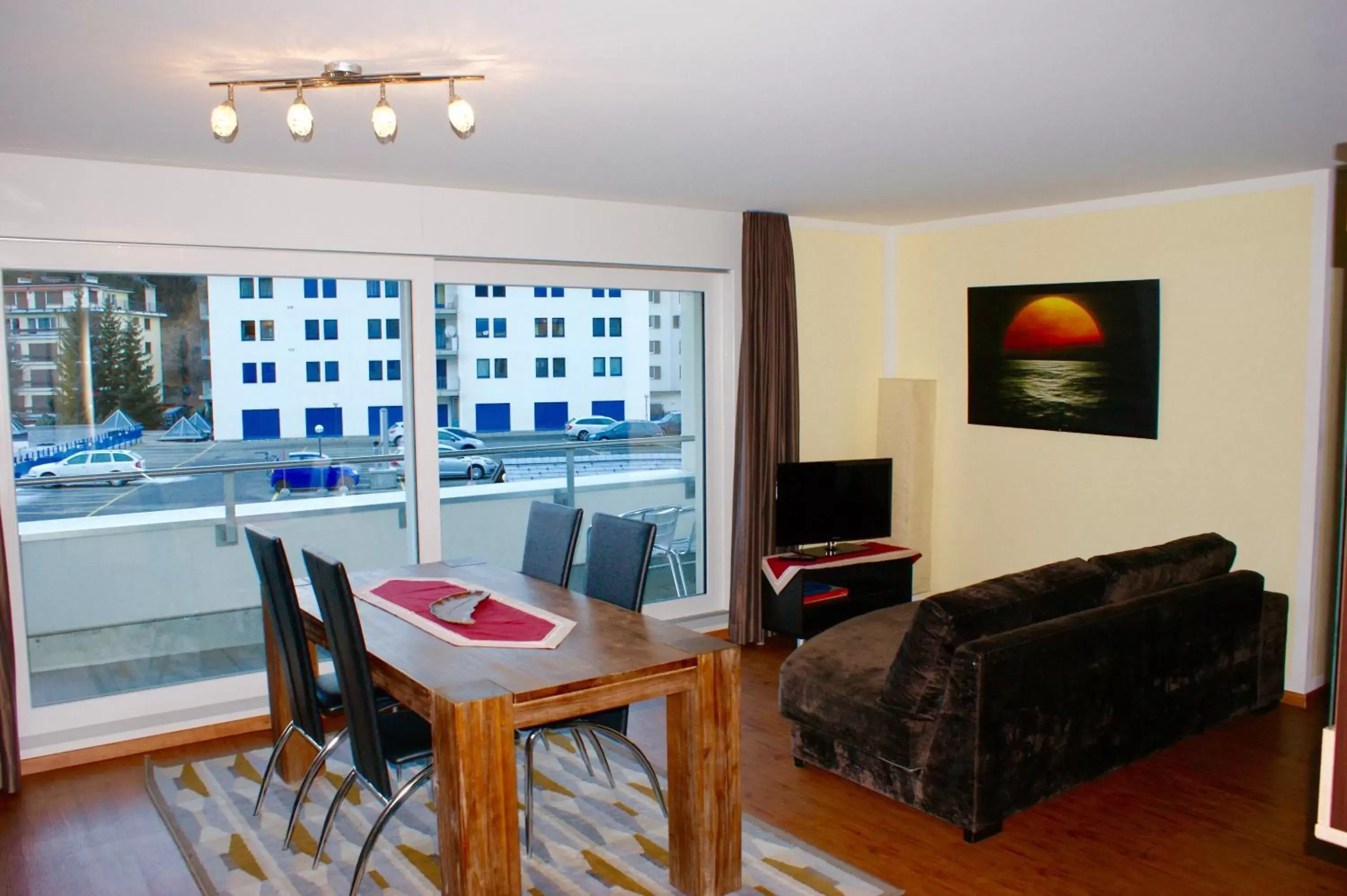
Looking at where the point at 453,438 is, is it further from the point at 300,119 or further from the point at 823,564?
the point at 300,119

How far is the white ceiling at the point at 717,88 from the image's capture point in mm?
2484

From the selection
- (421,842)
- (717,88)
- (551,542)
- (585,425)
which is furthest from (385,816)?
(585,425)

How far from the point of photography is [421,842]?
11.4 feet

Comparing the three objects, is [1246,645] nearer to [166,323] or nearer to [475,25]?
[475,25]

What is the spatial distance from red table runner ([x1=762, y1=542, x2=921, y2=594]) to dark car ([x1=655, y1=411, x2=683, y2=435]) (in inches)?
35.0

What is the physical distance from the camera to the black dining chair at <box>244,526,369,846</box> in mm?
3234

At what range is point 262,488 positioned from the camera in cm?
473

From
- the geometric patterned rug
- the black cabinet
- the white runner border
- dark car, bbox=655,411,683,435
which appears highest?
dark car, bbox=655,411,683,435

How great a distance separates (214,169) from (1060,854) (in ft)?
13.6

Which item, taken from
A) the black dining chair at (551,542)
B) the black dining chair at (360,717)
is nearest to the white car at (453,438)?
the black dining chair at (551,542)

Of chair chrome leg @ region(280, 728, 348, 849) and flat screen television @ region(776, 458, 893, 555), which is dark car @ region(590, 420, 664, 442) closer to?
flat screen television @ region(776, 458, 893, 555)

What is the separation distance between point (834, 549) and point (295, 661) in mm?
3308

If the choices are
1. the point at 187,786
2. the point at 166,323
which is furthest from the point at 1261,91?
the point at 187,786

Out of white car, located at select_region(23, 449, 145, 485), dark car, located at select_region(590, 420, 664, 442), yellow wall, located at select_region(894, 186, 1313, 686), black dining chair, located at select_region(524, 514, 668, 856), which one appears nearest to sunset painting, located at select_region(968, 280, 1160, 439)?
yellow wall, located at select_region(894, 186, 1313, 686)
